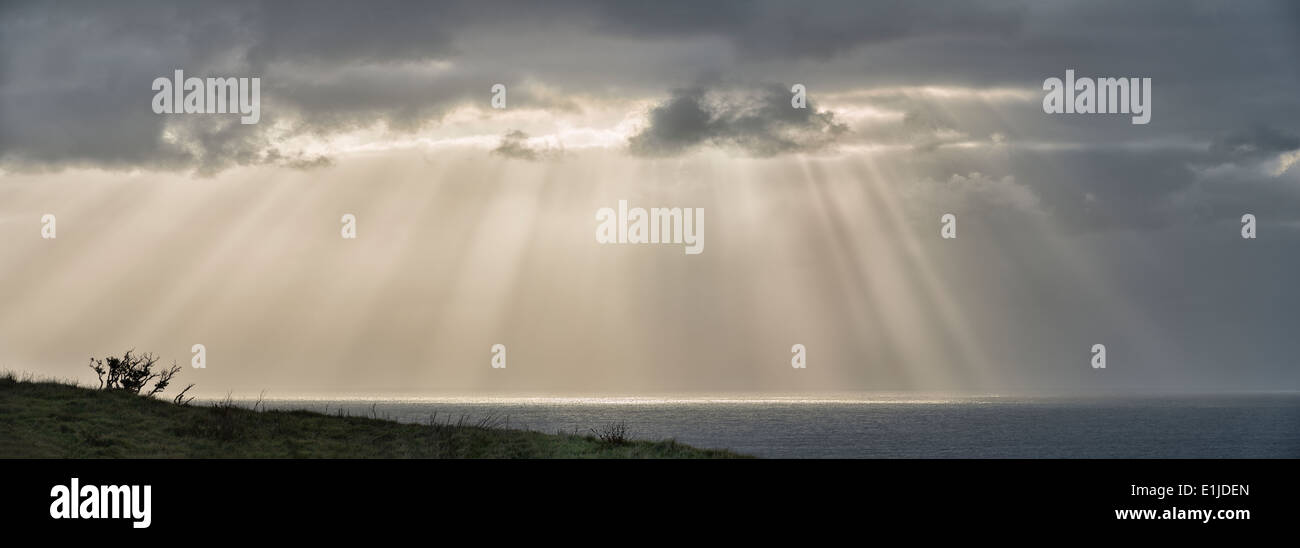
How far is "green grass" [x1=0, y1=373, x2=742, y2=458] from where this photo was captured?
37625 millimetres

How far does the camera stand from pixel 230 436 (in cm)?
4012

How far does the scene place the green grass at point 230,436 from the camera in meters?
37.6
